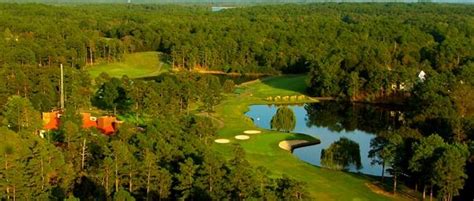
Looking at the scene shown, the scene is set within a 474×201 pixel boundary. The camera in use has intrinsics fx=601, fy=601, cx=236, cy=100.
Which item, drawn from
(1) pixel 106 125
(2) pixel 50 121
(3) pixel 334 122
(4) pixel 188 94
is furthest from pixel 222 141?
(3) pixel 334 122

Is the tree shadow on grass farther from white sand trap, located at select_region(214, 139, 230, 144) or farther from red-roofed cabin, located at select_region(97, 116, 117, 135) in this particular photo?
red-roofed cabin, located at select_region(97, 116, 117, 135)

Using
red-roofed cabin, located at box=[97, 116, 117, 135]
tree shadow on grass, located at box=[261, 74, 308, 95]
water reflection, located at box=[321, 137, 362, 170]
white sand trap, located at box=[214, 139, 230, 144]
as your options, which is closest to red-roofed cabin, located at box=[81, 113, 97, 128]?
red-roofed cabin, located at box=[97, 116, 117, 135]

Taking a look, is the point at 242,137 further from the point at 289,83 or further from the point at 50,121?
the point at 289,83

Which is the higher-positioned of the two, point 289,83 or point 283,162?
point 289,83

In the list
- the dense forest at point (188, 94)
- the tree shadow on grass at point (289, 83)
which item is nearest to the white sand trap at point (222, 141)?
the dense forest at point (188, 94)

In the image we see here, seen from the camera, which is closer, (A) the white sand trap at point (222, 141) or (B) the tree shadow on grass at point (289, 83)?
(A) the white sand trap at point (222, 141)

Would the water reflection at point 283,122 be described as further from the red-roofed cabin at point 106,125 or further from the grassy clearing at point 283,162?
the red-roofed cabin at point 106,125

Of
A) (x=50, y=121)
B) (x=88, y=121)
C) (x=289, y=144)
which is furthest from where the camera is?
(x=289, y=144)

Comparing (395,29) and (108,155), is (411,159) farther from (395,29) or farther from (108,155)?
(395,29)
